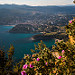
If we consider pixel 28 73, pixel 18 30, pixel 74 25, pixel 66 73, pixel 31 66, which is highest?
pixel 74 25

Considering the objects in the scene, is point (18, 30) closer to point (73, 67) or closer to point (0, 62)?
point (0, 62)

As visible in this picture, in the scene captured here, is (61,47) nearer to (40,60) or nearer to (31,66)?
(40,60)

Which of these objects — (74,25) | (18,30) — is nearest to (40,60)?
(74,25)

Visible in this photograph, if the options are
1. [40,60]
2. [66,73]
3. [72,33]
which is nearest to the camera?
[66,73]

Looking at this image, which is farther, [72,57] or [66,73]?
[72,57]

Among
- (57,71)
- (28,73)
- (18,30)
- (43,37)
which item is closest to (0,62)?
(28,73)

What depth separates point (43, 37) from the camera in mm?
71000

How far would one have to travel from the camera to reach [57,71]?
288 centimetres

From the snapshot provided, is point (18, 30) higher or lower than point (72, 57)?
lower

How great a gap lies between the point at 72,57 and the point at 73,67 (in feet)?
1.79

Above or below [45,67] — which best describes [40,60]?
above

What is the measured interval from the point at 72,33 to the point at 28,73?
245 cm

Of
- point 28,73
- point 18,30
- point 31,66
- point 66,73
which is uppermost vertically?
point 66,73

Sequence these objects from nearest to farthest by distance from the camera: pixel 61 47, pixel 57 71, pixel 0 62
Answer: pixel 57 71 → pixel 61 47 → pixel 0 62
